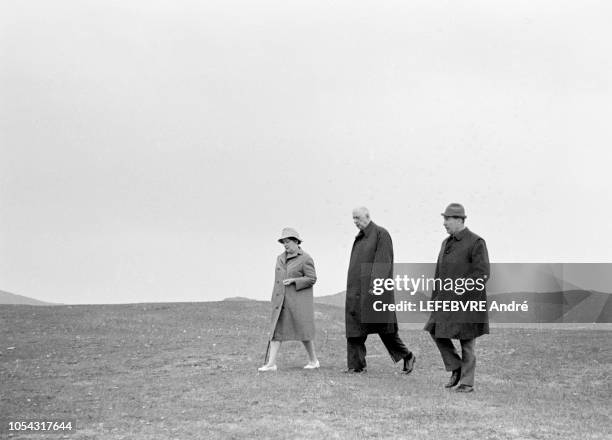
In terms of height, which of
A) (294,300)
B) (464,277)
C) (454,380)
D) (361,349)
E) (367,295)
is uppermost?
(464,277)

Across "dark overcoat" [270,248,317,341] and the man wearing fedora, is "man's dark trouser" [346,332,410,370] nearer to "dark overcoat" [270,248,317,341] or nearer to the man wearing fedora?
"dark overcoat" [270,248,317,341]

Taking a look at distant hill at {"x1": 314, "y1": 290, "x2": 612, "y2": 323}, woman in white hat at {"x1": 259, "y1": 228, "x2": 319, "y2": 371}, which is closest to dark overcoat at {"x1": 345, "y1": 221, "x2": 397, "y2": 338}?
woman in white hat at {"x1": 259, "y1": 228, "x2": 319, "y2": 371}

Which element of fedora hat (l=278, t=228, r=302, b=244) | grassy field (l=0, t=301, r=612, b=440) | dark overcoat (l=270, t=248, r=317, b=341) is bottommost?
grassy field (l=0, t=301, r=612, b=440)

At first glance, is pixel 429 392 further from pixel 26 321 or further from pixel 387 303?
pixel 26 321

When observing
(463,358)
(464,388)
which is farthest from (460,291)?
(464,388)

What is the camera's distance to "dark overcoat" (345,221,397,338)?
14227mm

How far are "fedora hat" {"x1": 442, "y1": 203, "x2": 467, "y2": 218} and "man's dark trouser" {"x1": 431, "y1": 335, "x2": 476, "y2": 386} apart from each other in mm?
1882

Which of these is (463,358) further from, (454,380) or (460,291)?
(460,291)

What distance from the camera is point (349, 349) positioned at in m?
14.7

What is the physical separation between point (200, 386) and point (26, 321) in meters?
13.4

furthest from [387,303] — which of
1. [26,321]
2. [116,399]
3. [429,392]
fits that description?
[26,321]

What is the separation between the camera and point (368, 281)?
47.4ft

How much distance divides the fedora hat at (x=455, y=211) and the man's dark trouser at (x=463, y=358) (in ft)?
6.18

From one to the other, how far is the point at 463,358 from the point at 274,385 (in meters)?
2.93
